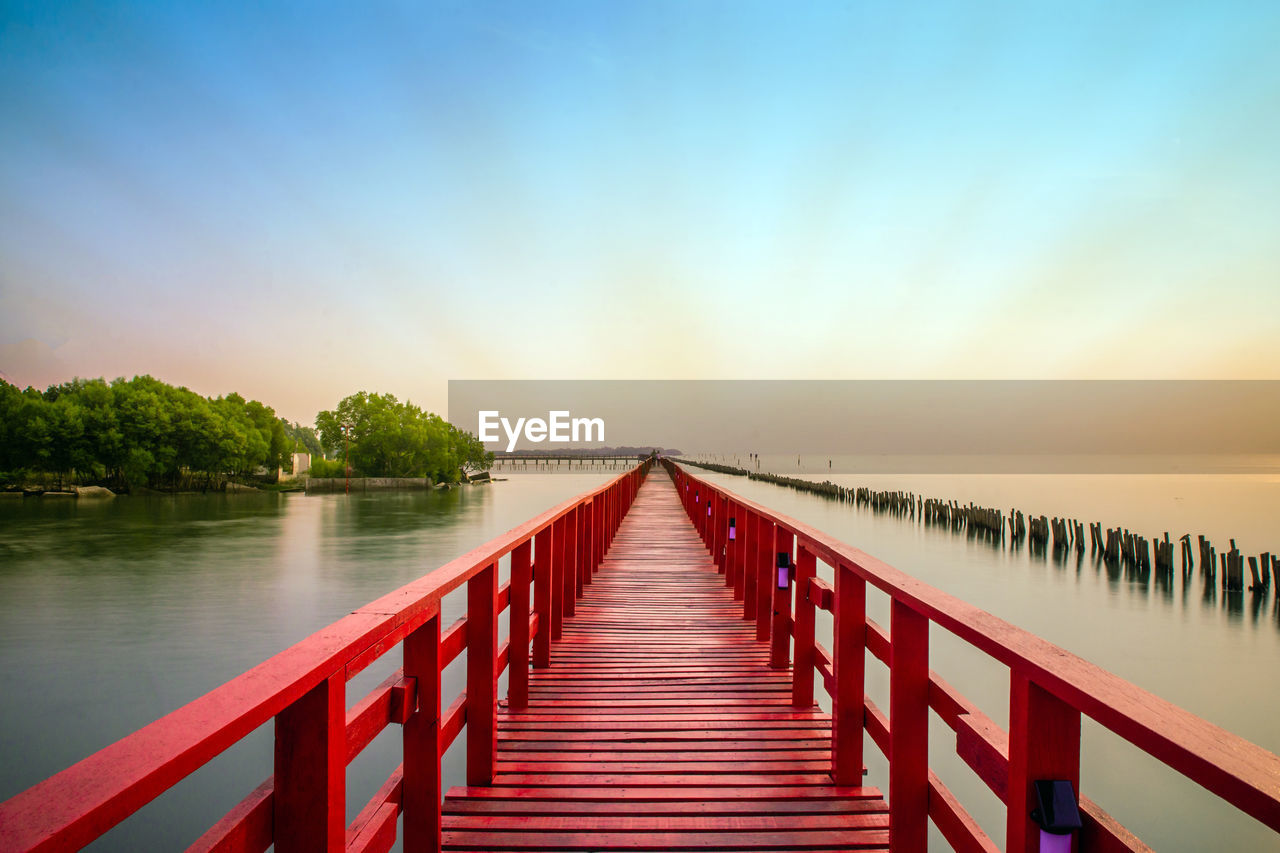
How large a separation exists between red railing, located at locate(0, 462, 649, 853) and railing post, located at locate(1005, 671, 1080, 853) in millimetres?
1261

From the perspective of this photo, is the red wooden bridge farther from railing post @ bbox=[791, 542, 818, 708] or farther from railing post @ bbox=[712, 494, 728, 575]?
railing post @ bbox=[712, 494, 728, 575]

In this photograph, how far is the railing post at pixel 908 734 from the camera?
186 cm

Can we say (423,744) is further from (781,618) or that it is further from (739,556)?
(739,556)

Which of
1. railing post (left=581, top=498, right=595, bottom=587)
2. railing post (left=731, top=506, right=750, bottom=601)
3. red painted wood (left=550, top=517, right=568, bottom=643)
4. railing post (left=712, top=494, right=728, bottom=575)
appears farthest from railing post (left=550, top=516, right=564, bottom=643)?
railing post (left=712, top=494, right=728, bottom=575)

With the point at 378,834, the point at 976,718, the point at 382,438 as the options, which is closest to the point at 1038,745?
the point at 976,718

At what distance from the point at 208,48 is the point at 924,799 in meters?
39.3

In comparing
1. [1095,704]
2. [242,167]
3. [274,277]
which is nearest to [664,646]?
[1095,704]

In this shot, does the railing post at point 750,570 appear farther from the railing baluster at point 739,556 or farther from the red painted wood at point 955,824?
the red painted wood at point 955,824

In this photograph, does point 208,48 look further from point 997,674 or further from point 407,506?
point 997,674

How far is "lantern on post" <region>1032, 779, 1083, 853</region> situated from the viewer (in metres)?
1.15

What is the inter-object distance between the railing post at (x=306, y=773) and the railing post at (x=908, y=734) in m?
1.48

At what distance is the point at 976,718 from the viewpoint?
160cm

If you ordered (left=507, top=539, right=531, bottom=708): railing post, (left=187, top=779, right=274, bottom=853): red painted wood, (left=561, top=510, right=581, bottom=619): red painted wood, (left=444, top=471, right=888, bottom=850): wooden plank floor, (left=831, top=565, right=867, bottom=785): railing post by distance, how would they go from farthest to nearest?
1. (left=561, top=510, right=581, bottom=619): red painted wood
2. (left=507, top=539, right=531, bottom=708): railing post
3. (left=831, top=565, right=867, bottom=785): railing post
4. (left=444, top=471, right=888, bottom=850): wooden plank floor
5. (left=187, top=779, right=274, bottom=853): red painted wood

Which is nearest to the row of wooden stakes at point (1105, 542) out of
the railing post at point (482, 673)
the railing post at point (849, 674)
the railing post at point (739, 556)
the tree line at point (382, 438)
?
the railing post at point (739, 556)
